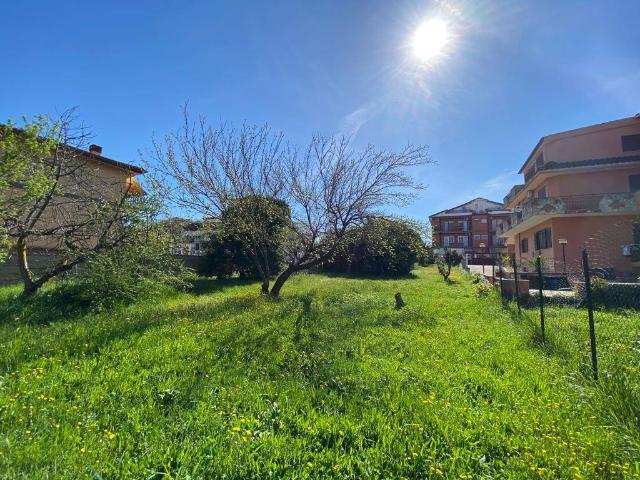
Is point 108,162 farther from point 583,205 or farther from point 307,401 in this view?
point 583,205

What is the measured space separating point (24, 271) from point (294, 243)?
702 centimetres

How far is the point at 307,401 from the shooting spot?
3.56 meters

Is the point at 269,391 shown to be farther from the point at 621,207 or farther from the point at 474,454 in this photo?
the point at 621,207

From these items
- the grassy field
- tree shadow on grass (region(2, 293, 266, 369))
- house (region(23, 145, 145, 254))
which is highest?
house (region(23, 145, 145, 254))

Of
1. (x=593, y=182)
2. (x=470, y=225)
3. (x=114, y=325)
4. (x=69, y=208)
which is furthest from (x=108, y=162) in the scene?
(x=470, y=225)

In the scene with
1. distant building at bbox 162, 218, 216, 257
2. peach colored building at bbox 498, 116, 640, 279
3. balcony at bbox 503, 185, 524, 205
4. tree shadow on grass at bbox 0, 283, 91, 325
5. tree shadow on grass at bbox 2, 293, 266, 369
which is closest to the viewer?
tree shadow on grass at bbox 2, 293, 266, 369

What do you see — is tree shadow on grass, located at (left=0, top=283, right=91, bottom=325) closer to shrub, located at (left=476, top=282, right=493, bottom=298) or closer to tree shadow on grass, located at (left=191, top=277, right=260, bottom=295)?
tree shadow on grass, located at (left=191, top=277, right=260, bottom=295)

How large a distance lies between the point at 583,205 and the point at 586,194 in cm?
120

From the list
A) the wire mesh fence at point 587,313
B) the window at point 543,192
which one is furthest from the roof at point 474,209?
the wire mesh fence at point 587,313

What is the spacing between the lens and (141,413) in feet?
10.3

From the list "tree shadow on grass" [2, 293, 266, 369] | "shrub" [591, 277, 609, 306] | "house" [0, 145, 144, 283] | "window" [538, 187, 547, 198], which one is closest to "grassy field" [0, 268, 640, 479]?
"tree shadow on grass" [2, 293, 266, 369]

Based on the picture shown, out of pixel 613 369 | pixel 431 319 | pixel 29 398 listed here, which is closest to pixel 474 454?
pixel 613 369

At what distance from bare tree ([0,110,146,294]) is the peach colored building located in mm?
19216

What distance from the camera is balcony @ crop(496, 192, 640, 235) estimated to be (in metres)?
18.4
